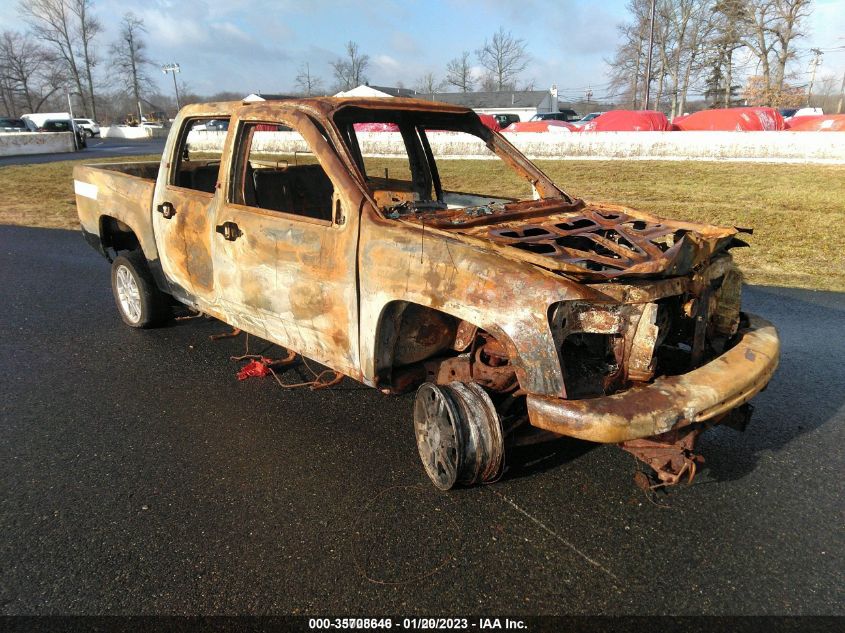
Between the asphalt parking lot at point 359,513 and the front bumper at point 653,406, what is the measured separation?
0.57 metres

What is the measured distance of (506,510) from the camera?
288 cm

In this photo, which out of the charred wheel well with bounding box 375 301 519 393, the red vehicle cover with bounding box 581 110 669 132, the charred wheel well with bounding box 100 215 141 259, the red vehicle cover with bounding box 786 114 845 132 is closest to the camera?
the charred wheel well with bounding box 375 301 519 393

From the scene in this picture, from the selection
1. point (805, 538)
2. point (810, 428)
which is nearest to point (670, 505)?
point (805, 538)

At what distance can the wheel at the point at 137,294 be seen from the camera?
507 centimetres

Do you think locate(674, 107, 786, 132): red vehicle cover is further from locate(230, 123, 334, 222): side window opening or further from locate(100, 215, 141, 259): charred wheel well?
locate(100, 215, 141, 259): charred wheel well

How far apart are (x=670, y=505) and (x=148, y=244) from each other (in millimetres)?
4131

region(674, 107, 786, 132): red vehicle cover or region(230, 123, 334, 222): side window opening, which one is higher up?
region(674, 107, 786, 132): red vehicle cover

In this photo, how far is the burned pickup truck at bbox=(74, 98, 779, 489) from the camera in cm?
256

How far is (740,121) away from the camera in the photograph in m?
21.0

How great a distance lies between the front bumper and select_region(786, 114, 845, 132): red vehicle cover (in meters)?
21.4

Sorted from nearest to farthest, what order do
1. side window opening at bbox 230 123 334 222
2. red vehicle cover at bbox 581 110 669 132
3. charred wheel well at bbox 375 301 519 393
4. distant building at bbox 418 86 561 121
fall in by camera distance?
charred wheel well at bbox 375 301 519 393
side window opening at bbox 230 123 334 222
red vehicle cover at bbox 581 110 669 132
distant building at bbox 418 86 561 121

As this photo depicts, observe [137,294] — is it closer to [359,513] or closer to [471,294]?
[359,513]

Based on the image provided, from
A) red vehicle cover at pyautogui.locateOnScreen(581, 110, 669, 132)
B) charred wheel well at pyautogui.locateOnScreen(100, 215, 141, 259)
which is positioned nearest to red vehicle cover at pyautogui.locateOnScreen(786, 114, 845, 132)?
red vehicle cover at pyautogui.locateOnScreen(581, 110, 669, 132)

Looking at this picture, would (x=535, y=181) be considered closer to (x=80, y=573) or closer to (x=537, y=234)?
(x=537, y=234)
